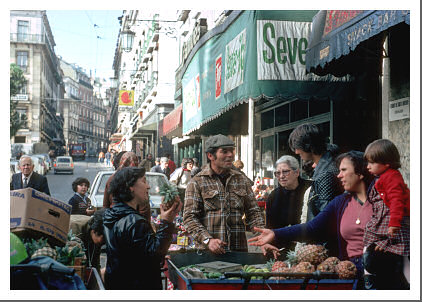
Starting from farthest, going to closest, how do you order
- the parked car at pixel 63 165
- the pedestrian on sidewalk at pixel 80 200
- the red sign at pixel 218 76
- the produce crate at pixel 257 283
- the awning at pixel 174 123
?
1. the parked car at pixel 63 165
2. the awning at pixel 174 123
3. the red sign at pixel 218 76
4. the pedestrian on sidewalk at pixel 80 200
5. the produce crate at pixel 257 283

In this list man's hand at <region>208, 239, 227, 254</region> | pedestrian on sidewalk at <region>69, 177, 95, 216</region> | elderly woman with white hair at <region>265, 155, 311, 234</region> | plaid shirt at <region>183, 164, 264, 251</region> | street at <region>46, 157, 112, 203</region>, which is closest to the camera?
man's hand at <region>208, 239, 227, 254</region>

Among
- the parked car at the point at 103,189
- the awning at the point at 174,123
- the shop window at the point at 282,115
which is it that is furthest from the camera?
the awning at the point at 174,123

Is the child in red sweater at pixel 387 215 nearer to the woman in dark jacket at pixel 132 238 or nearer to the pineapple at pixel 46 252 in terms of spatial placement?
the woman in dark jacket at pixel 132 238

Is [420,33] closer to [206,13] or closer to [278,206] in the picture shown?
[278,206]

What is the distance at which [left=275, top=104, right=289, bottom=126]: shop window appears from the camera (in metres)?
11.8

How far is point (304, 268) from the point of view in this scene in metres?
3.26

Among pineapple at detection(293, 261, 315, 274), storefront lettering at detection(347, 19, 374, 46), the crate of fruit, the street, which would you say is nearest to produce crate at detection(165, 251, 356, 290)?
the crate of fruit

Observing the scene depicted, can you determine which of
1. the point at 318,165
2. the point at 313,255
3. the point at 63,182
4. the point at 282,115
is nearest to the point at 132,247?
the point at 313,255

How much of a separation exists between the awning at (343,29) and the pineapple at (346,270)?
231 centimetres

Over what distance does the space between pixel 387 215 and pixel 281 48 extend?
4805 mm

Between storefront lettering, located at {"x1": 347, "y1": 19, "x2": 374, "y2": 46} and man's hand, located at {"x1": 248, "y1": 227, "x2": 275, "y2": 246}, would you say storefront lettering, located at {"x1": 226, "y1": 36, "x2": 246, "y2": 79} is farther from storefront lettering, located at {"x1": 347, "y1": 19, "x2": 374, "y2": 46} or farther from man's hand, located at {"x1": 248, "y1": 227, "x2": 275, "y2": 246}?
man's hand, located at {"x1": 248, "y1": 227, "x2": 275, "y2": 246}

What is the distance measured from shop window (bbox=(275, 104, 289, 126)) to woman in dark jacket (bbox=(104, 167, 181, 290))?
336 inches

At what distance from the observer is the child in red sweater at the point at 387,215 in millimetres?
3438

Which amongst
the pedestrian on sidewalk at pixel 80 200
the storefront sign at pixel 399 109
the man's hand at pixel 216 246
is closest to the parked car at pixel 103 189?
A: the pedestrian on sidewalk at pixel 80 200
